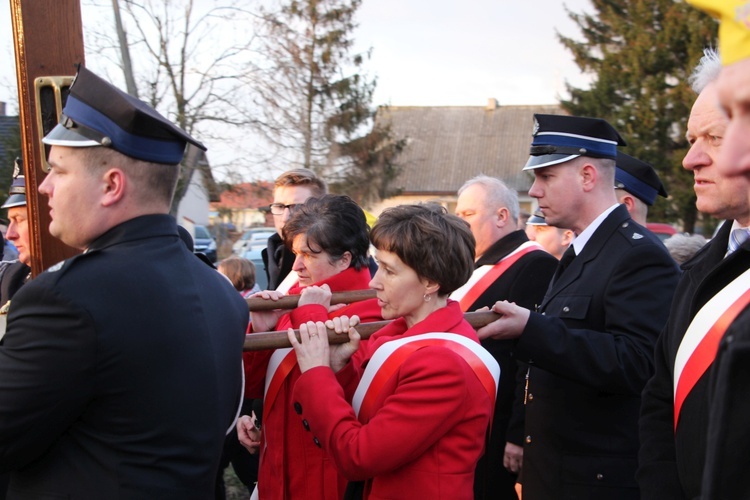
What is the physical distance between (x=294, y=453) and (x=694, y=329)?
1.51 metres

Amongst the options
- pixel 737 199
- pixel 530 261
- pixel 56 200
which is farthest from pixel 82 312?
pixel 530 261

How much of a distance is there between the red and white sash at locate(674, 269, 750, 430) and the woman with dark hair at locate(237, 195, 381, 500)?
1.23 m

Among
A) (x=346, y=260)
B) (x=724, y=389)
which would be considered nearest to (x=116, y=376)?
(x=724, y=389)

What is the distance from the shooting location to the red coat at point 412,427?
2.38m

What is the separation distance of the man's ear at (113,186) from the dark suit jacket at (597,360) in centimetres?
153

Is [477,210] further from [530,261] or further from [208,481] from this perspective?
[208,481]

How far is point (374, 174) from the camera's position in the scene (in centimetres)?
2920

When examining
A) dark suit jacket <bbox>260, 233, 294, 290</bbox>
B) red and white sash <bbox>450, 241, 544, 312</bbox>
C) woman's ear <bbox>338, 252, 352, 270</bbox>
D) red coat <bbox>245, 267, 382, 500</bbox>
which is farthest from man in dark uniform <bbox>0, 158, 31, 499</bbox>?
red and white sash <bbox>450, 241, 544, 312</bbox>

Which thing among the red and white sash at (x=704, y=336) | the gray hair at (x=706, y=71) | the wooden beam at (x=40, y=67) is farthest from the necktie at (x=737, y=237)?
the wooden beam at (x=40, y=67)

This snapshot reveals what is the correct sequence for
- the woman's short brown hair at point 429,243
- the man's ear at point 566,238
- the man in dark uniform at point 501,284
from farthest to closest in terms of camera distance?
the man's ear at point 566,238 → the man in dark uniform at point 501,284 → the woman's short brown hair at point 429,243

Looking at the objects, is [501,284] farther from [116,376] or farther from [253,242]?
[253,242]

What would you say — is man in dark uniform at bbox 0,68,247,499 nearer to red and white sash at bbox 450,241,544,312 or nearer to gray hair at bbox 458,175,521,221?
red and white sash at bbox 450,241,544,312

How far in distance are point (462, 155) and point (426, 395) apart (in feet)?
156

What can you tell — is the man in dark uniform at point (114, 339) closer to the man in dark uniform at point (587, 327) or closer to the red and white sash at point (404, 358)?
the red and white sash at point (404, 358)
